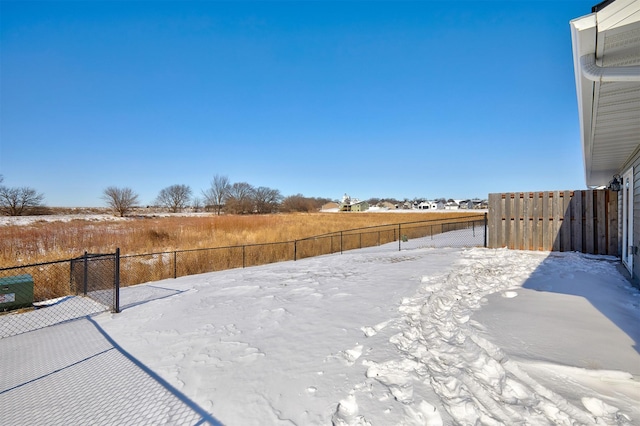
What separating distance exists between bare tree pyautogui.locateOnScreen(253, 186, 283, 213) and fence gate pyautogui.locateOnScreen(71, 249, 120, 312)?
55.7 meters

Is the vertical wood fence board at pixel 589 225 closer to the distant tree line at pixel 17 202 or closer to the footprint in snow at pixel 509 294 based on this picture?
the footprint in snow at pixel 509 294

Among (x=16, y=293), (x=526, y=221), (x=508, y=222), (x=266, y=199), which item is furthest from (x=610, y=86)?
(x=266, y=199)

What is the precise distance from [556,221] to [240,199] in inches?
2377

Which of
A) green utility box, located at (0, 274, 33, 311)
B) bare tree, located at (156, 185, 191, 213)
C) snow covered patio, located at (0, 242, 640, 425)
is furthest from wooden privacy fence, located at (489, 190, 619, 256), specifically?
bare tree, located at (156, 185, 191, 213)

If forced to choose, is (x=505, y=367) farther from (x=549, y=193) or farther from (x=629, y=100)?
(x=549, y=193)

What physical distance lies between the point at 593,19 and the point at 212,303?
657cm

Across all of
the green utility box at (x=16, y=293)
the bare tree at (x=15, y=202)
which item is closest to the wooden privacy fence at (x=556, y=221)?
the green utility box at (x=16, y=293)

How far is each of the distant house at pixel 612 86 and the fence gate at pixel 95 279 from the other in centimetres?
813

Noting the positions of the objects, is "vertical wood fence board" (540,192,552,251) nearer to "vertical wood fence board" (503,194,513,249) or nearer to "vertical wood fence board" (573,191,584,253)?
"vertical wood fence board" (573,191,584,253)

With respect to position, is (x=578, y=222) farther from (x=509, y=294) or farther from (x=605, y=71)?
(x=605, y=71)

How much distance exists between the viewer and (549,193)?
34.8 feet

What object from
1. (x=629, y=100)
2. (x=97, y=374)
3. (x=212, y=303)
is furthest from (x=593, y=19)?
(x=212, y=303)

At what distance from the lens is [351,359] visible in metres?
3.47

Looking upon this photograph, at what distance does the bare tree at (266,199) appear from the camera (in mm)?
66512
